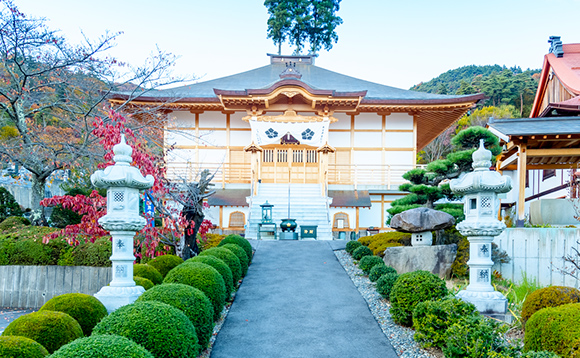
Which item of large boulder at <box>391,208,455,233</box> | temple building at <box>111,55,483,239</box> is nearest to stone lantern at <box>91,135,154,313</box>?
large boulder at <box>391,208,455,233</box>

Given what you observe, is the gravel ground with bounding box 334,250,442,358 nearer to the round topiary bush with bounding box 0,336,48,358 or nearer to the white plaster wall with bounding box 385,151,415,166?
the round topiary bush with bounding box 0,336,48,358

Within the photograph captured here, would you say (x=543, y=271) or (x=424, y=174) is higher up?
(x=424, y=174)

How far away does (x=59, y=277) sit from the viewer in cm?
905

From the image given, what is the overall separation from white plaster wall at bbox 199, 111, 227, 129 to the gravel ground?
38.5 feet

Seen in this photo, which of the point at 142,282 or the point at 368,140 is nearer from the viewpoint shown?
the point at 142,282

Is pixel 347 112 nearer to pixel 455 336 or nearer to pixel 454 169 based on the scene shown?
pixel 454 169

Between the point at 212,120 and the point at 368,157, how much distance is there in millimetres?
7922

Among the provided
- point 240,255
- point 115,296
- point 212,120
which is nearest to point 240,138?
point 212,120

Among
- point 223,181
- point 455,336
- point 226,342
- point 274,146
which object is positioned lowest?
point 226,342

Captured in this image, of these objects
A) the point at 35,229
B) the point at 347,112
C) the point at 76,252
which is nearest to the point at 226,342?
the point at 76,252

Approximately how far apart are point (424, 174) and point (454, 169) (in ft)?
3.25

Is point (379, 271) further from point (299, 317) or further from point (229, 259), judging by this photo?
point (229, 259)

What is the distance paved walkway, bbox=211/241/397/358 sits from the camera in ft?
17.8

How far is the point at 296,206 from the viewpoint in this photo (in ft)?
54.4
